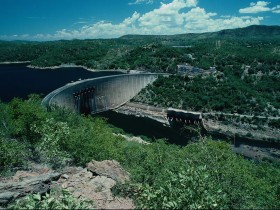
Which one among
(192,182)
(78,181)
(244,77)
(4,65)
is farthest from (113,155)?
(4,65)

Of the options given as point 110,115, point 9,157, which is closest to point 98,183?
point 9,157

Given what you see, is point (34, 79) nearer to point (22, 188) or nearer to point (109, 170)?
point (109, 170)

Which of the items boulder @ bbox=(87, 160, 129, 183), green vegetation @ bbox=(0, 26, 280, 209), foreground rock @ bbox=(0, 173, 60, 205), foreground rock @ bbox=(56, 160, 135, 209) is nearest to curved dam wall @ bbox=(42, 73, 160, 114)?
green vegetation @ bbox=(0, 26, 280, 209)

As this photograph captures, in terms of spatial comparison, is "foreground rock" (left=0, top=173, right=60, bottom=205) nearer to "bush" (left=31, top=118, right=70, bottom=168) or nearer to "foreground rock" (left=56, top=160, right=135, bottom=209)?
"foreground rock" (left=56, top=160, right=135, bottom=209)

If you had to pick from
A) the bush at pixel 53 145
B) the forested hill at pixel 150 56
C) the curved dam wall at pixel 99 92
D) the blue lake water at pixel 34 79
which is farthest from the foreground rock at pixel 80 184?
the forested hill at pixel 150 56

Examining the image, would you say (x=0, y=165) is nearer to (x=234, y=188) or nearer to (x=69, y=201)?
(x=69, y=201)

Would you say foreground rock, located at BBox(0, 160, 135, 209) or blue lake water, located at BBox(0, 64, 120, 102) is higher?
foreground rock, located at BBox(0, 160, 135, 209)

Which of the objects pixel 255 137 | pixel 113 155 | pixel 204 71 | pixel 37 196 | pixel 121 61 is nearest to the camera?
pixel 37 196
